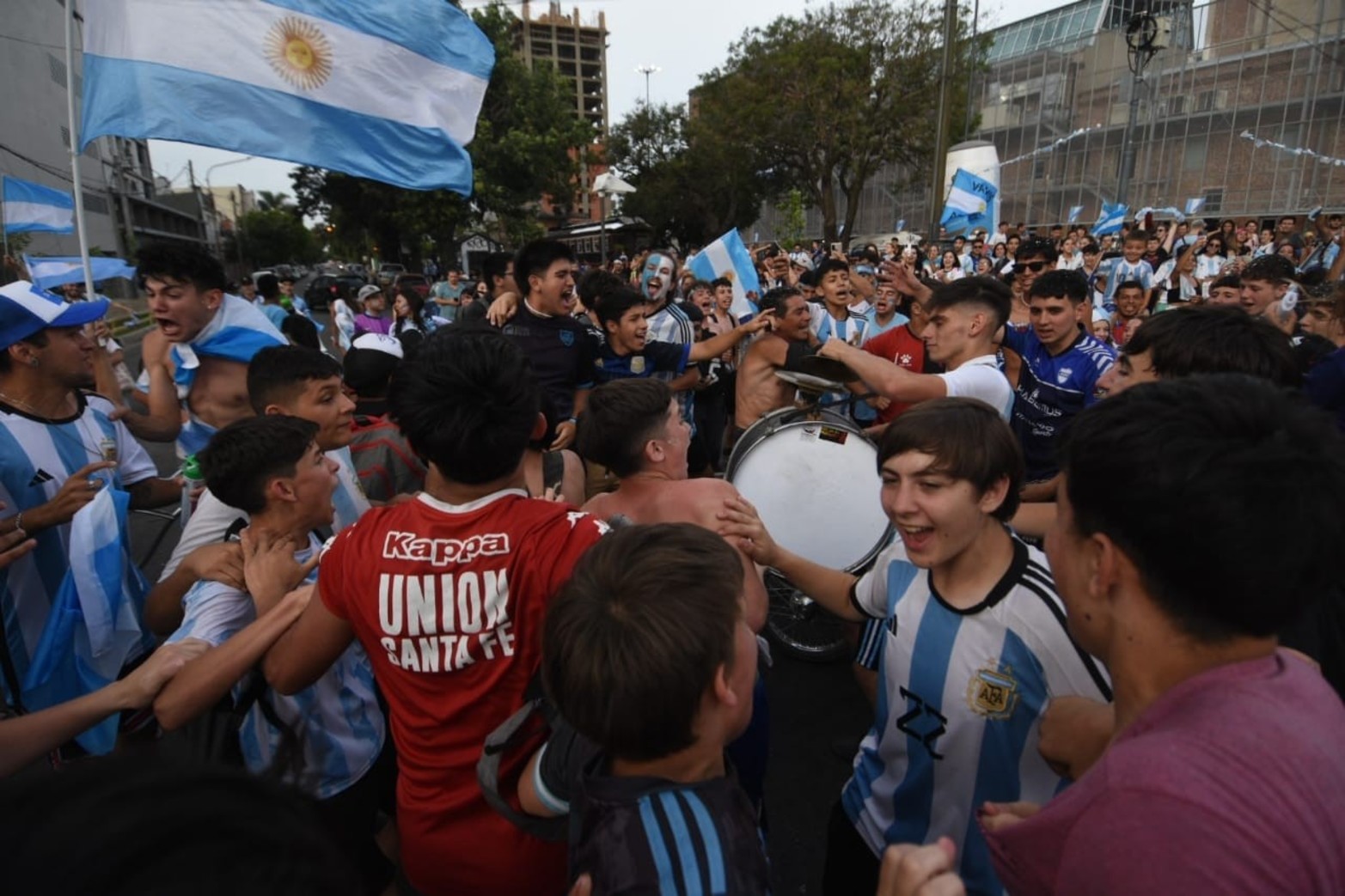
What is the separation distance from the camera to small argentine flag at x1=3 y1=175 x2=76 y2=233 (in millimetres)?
9602

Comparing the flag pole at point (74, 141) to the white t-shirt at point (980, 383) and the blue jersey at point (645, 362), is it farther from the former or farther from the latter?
the white t-shirt at point (980, 383)

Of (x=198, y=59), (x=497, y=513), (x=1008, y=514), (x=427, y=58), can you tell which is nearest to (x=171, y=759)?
(x=497, y=513)

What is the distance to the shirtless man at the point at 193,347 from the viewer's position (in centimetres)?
362

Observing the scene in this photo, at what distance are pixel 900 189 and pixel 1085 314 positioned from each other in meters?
34.4

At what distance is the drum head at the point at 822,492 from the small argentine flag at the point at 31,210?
36.3ft

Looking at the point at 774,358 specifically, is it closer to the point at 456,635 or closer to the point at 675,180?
the point at 456,635

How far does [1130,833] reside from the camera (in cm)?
81

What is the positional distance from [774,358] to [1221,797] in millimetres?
4080

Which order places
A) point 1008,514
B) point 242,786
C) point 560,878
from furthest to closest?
point 1008,514 < point 560,878 < point 242,786

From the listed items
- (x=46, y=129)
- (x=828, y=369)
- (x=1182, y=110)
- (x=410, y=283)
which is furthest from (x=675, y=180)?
(x=828, y=369)

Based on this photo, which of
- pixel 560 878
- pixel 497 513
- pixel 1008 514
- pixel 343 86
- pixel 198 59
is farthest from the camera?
pixel 343 86

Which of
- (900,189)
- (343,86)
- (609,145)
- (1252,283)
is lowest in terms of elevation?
(1252,283)

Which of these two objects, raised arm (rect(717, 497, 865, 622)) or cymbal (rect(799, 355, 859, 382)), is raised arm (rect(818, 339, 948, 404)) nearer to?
cymbal (rect(799, 355, 859, 382))

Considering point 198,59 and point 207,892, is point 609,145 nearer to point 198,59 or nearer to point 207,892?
point 198,59
